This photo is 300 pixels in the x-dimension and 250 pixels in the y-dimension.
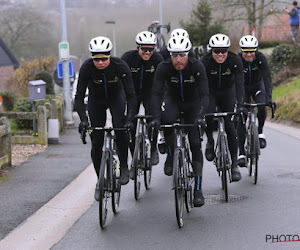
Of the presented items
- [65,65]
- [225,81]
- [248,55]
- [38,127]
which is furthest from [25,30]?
[225,81]

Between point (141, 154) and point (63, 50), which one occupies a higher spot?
point (63, 50)

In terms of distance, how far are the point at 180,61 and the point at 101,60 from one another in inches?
33.1

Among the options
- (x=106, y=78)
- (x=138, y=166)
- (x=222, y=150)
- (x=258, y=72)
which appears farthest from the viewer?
(x=258, y=72)

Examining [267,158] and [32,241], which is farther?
[267,158]

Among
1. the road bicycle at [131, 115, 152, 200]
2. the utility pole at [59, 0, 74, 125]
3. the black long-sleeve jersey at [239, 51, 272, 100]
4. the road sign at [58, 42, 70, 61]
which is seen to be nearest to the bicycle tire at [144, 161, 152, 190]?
the road bicycle at [131, 115, 152, 200]

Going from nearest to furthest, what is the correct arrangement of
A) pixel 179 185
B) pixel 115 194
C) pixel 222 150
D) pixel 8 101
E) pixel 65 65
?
pixel 179 185, pixel 115 194, pixel 222 150, pixel 65 65, pixel 8 101

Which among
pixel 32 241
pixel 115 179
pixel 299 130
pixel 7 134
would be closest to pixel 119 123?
pixel 115 179

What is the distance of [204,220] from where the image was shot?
7980 mm

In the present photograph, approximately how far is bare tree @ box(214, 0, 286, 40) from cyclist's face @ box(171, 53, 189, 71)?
39.8 m

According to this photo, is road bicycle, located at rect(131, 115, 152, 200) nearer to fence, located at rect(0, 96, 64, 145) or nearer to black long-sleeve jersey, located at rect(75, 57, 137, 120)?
black long-sleeve jersey, located at rect(75, 57, 137, 120)

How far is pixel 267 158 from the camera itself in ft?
44.0

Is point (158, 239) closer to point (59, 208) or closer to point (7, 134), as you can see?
point (59, 208)

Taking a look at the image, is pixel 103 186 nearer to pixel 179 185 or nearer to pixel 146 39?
pixel 179 185

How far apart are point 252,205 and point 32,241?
107 inches
